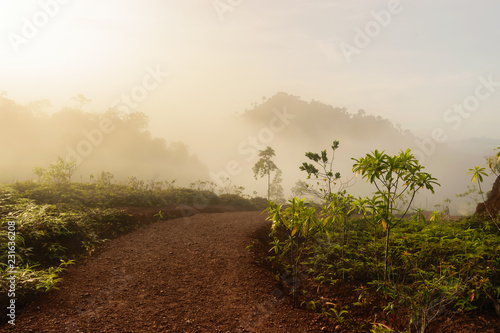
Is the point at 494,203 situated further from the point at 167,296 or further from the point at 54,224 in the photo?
the point at 54,224

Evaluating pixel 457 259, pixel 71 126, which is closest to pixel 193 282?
pixel 457 259

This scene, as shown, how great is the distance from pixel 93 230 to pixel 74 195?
15.4 feet

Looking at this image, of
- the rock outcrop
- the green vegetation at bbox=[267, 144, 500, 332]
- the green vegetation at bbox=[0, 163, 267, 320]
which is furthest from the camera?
the rock outcrop

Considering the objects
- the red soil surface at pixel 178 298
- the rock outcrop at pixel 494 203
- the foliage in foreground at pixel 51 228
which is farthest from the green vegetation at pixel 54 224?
the rock outcrop at pixel 494 203

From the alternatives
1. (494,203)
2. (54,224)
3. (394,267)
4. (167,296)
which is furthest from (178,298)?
(494,203)

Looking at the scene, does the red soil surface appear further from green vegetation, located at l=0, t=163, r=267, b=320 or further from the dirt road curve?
green vegetation, located at l=0, t=163, r=267, b=320

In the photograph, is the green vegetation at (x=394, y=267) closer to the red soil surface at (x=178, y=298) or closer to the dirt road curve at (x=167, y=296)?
the red soil surface at (x=178, y=298)

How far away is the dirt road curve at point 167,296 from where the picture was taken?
4133 millimetres

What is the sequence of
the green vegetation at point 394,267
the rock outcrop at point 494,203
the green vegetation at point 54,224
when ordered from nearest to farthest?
the green vegetation at point 394,267 → the green vegetation at point 54,224 → the rock outcrop at point 494,203

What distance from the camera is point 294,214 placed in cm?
454

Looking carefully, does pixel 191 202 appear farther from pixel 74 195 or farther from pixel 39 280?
pixel 39 280

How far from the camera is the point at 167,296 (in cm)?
500

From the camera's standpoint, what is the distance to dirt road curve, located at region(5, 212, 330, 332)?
4.13 metres

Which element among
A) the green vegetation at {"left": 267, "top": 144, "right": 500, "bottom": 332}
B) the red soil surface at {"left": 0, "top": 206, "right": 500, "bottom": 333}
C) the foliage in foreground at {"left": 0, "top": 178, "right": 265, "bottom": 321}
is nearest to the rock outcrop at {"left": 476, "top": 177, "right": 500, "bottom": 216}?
the green vegetation at {"left": 267, "top": 144, "right": 500, "bottom": 332}
